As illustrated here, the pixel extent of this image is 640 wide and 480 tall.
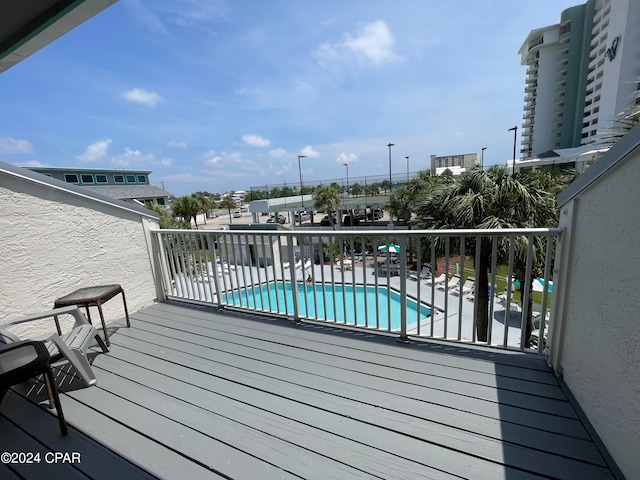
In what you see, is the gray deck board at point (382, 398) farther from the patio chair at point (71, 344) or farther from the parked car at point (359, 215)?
the parked car at point (359, 215)

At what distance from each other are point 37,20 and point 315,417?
278 cm

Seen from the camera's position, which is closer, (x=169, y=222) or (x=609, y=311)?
(x=609, y=311)

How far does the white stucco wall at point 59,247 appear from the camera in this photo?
2.50 m

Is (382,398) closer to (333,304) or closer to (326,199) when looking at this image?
(333,304)

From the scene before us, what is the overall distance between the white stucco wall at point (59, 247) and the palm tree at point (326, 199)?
72.2 feet

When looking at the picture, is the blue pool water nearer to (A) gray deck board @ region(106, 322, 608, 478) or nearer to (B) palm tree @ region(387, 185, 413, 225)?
(A) gray deck board @ region(106, 322, 608, 478)

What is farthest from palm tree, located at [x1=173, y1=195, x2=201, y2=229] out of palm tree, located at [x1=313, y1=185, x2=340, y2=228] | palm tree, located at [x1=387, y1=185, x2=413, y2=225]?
palm tree, located at [x1=387, y1=185, x2=413, y2=225]

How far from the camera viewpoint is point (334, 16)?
462cm

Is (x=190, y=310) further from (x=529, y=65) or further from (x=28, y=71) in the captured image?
(x=529, y=65)

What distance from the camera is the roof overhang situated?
1431 millimetres

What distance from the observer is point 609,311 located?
1.29 metres

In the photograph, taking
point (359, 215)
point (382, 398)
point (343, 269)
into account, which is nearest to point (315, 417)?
point (382, 398)

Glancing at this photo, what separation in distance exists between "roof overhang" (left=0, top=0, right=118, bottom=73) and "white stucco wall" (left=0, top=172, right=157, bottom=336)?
51.0 inches

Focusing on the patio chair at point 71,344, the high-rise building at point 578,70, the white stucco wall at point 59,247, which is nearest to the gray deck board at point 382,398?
the patio chair at point 71,344
